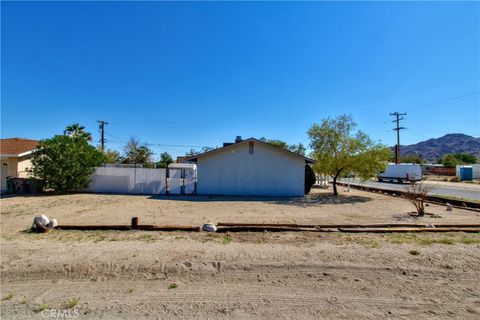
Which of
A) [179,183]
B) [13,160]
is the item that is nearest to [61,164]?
[13,160]

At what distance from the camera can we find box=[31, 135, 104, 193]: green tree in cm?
1733

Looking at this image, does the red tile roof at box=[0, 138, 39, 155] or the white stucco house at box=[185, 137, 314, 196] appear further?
the white stucco house at box=[185, 137, 314, 196]

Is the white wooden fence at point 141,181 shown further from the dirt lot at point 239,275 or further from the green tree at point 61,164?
the dirt lot at point 239,275

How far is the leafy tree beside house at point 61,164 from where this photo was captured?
17328 mm

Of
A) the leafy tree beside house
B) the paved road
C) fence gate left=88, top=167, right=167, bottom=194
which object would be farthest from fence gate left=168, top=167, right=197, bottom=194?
the paved road

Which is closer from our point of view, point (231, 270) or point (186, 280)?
point (186, 280)

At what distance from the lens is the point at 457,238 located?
6648mm

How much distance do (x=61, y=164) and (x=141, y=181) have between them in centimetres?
522

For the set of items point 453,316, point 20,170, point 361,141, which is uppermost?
point 361,141

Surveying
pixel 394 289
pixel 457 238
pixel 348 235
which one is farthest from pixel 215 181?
pixel 394 289

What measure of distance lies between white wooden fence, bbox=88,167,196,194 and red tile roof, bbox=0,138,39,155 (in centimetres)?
568

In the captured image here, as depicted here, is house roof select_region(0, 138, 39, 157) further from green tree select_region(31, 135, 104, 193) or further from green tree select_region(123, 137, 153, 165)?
green tree select_region(123, 137, 153, 165)

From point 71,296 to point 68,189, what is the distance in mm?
17215

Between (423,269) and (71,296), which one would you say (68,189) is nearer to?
(71,296)
